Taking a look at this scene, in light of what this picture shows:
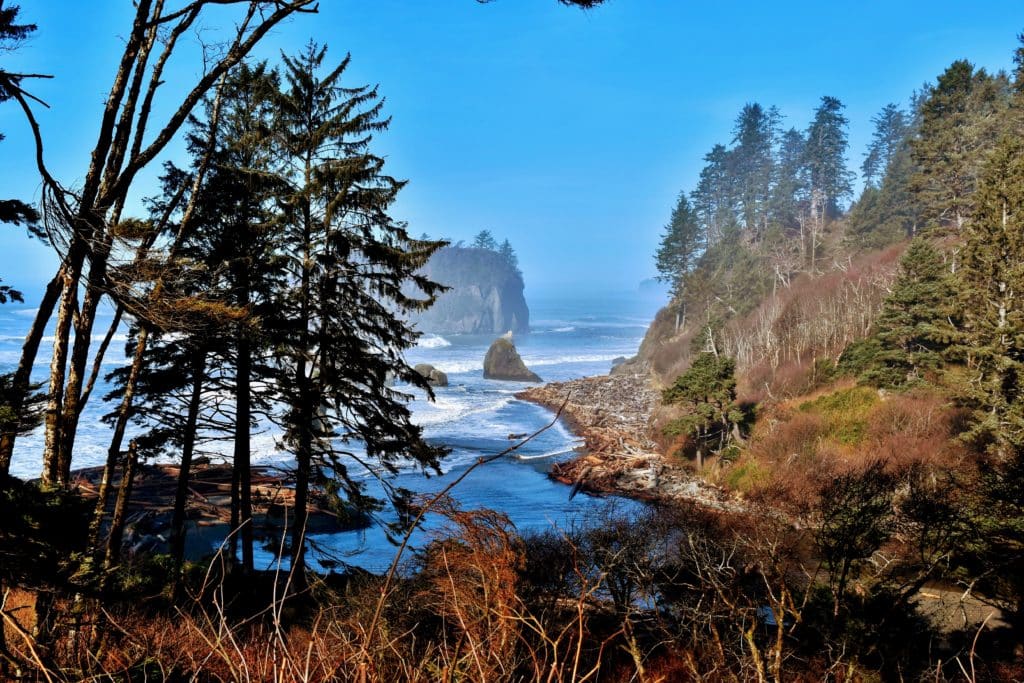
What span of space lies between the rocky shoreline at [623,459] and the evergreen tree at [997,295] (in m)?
9.78

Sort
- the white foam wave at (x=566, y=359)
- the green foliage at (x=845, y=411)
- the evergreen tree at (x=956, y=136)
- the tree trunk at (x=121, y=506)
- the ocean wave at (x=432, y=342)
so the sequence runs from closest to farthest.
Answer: the tree trunk at (x=121, y=506) < the green foliage at (x=845, y=411) < the evergreen tree at (x=956, y=136) < the white foam wave at (x=566, y=359) < the ocean wave at (x=432, y=342)

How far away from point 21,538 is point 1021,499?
16524 mm

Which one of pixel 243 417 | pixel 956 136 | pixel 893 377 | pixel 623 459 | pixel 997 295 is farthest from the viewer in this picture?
pixel 956 136

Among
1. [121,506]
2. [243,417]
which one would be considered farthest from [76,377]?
[243,417]

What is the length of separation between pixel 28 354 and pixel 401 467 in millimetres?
12489

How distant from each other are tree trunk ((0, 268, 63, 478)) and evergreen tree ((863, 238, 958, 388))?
2785cm

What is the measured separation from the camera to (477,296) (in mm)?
141125

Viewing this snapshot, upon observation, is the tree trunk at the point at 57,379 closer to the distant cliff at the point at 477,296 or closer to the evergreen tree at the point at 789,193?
the evergreen tree at the point at 789,193

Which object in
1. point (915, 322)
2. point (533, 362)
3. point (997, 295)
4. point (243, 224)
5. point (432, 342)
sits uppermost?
point (243, 224)

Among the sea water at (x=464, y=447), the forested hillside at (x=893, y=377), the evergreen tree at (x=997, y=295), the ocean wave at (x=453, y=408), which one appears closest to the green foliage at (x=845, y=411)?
the forested hillside at (x=893, y=377)

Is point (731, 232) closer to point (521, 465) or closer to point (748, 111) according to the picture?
point (748, 111)

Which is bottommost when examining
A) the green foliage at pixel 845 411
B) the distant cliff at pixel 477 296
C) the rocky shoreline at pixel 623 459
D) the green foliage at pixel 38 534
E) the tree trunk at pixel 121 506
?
the rocky shoreline at pixel 623 459

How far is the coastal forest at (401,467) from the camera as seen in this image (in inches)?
167

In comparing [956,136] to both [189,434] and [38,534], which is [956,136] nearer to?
[189,434]
